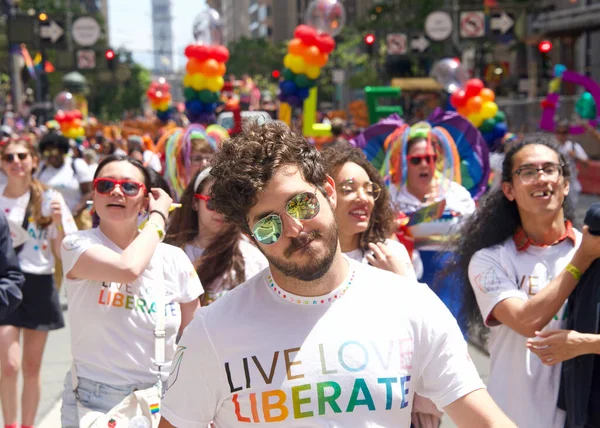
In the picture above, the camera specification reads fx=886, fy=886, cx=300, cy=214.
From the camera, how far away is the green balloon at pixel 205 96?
470 inches

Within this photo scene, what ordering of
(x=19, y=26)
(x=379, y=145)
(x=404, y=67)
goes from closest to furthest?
(x=379, y=145) → (x=19, y=26) → (x=404, y=67)

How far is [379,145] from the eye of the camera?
6812 mm

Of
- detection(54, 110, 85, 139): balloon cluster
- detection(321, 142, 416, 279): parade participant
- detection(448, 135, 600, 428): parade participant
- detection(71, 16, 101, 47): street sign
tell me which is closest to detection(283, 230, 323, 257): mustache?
detection(321, 142, 416, 279): parade participant

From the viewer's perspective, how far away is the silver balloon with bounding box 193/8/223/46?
474 inches

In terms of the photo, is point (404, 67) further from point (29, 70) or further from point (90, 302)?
point (90, 302)

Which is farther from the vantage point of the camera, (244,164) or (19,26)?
(19,26)

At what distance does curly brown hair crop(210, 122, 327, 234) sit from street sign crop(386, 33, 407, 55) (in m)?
26.4

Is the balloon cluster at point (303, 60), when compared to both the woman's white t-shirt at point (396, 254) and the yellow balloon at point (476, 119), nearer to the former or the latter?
the yellow balloon at point (476, 119)

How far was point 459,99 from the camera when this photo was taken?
1243 centimetres

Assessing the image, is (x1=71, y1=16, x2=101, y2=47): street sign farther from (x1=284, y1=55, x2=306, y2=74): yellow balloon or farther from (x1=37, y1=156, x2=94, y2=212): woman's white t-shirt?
(x1=37, y1=156, x2=94, y2=212): woman's white t-shirt

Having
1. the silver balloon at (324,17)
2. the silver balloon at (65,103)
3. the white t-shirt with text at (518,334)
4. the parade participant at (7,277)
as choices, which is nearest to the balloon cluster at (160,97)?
the silver balloon at (65,103)

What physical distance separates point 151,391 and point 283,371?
133 cm

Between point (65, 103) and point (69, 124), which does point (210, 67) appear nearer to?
point (69, 124)

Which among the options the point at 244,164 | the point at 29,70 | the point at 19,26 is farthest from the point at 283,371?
the point at 29,70
